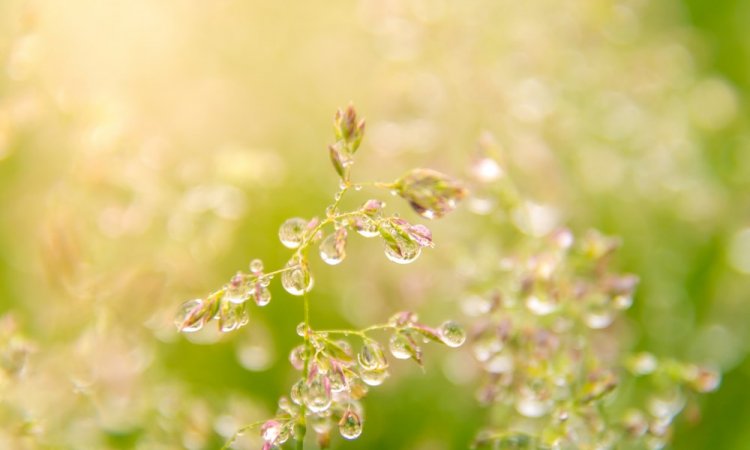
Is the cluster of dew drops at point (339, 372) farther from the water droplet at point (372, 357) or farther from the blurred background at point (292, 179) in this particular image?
the blurred background at point (292, 179)

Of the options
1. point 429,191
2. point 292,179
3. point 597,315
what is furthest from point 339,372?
point 292,179

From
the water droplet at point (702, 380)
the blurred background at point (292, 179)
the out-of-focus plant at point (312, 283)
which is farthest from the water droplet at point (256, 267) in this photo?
the water droplet at point (702, 380)

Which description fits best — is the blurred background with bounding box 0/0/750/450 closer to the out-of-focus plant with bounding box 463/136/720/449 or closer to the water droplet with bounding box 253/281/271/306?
the out-of-focus plant with bounding box 463/136/720/449

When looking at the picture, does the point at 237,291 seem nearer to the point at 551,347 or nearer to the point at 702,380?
the point at 551,347

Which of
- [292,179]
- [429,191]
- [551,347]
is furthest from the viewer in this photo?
[292,179]

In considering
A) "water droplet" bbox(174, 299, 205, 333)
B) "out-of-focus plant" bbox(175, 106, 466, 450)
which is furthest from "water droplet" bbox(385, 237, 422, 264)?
"water droplet" bbox(174, 299, 205, 333)
